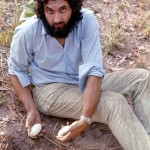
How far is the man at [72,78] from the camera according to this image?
251 cm

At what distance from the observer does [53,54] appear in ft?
8.80

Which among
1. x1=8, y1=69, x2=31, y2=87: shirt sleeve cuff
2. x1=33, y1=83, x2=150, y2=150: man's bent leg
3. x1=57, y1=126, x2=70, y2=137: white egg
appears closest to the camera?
x1=33, y1=83, x2=150, y2=150: man's bent leg

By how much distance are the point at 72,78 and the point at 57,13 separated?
545 millimetres

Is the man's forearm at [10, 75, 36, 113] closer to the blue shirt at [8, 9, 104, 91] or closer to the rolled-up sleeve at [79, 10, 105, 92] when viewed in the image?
the blue shirt at [8, 9, 104, 91]

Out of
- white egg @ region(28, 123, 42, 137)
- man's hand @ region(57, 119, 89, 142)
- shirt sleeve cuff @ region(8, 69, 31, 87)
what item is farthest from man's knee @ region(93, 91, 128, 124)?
shirt sleeve cuff @ region(8, 69, 31, 87)

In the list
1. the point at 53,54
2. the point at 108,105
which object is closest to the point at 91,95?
the point at 108,105

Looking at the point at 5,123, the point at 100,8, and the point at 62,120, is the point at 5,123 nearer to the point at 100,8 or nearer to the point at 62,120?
the point at 62,120

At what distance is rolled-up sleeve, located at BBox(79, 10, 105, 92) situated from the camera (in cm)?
261

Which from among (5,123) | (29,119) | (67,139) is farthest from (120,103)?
(5,123)

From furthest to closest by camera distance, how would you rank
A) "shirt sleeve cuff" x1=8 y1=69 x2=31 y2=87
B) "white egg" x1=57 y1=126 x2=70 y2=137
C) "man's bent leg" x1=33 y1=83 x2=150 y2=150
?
"shirt sleeve cuff" x1=8 y1=69 x2=31 y2=87 < "white egg" x1=57 y1=126 x2=70 y2=137 < "man's bent leg" x1=33 y1=83 x2=150 y2=150

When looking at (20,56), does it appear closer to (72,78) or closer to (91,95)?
(72,78)

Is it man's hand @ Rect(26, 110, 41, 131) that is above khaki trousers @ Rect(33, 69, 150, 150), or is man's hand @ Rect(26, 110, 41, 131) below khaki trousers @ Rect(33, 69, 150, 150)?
below

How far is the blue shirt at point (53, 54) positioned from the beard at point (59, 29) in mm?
43

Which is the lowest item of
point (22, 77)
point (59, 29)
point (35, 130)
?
point (35, 130)
